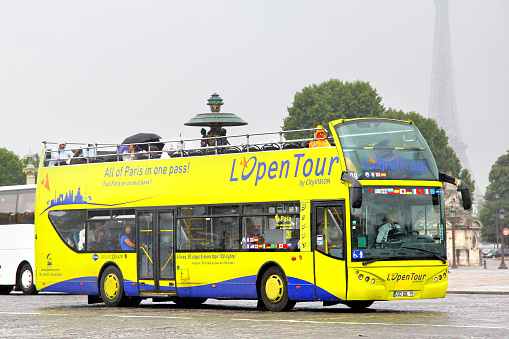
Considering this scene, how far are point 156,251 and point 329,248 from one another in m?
4.94

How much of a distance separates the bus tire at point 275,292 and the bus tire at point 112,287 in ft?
14.3

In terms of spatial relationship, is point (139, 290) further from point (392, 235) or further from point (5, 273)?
point (5, 273)

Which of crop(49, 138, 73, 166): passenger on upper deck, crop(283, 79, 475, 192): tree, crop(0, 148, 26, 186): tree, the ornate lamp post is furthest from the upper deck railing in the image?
crop(0, 148, 26, 186): tree

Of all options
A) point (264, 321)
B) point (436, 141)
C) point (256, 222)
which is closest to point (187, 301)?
point (256, 222)

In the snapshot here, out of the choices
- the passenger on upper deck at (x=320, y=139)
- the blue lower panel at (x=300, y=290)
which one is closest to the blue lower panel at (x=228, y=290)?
the blue lower panel at (x=300, y=290)

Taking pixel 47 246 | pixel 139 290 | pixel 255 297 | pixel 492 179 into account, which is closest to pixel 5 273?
pixel 47 246

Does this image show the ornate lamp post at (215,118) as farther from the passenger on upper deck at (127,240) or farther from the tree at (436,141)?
the tree at (436,141)

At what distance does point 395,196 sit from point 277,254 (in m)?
2.76

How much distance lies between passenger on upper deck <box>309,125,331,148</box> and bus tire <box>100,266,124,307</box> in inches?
240

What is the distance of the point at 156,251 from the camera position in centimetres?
2214

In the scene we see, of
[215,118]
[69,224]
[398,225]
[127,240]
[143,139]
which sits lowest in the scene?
[127,240]

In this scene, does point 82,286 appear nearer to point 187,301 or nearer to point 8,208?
point 187,301

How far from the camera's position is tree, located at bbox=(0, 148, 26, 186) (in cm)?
10619

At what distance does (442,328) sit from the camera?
14.4m
